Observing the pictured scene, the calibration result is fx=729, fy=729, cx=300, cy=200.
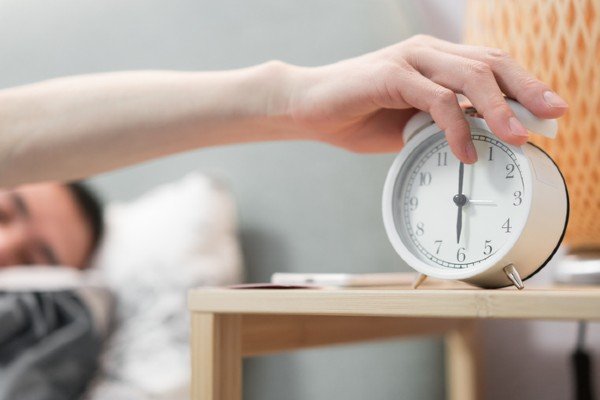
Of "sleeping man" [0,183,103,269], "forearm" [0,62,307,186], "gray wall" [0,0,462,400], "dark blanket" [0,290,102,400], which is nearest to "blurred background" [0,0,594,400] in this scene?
"gray wall" [0,0,462,400]

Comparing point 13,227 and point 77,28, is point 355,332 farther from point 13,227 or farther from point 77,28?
point 77,28

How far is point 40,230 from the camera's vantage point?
1.40 m

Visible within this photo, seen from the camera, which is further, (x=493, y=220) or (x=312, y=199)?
(x=312, y=199)

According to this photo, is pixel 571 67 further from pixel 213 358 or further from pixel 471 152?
pixel 213 358

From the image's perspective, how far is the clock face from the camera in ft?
1.88

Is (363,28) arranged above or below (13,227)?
above

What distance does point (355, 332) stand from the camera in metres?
0.86

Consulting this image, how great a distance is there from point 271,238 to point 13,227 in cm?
50

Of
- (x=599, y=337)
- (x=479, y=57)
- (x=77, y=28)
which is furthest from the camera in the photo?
(x=77, y=28)

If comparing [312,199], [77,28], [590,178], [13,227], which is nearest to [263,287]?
[590,178]

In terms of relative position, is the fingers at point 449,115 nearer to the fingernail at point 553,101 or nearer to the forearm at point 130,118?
the fingernail at point 553,101

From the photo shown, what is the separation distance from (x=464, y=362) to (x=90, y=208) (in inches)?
31.4

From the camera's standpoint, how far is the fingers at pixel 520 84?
57 cm

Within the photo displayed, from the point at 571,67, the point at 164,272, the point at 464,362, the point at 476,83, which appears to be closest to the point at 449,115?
the point at 476,83
